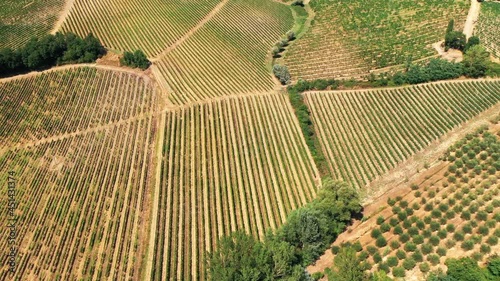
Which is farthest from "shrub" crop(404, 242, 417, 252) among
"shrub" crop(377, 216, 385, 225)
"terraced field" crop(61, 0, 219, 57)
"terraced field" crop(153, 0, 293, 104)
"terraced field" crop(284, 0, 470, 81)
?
"terraced field" crop(61, 0, 219, 57)

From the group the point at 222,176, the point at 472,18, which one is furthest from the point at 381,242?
the point at 472,18

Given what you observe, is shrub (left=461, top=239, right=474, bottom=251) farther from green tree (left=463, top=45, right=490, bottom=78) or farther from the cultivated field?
green tree (left=463, top=45, right=490, bottom=78)

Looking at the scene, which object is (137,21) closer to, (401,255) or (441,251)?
(401,255)

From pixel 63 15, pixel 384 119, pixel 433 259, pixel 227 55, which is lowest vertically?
pixel 433 259

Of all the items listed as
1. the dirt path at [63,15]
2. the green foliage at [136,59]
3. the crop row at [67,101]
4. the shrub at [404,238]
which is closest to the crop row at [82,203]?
the crop row at [67,101]

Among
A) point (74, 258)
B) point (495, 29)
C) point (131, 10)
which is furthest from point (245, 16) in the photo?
point (74, 258)
